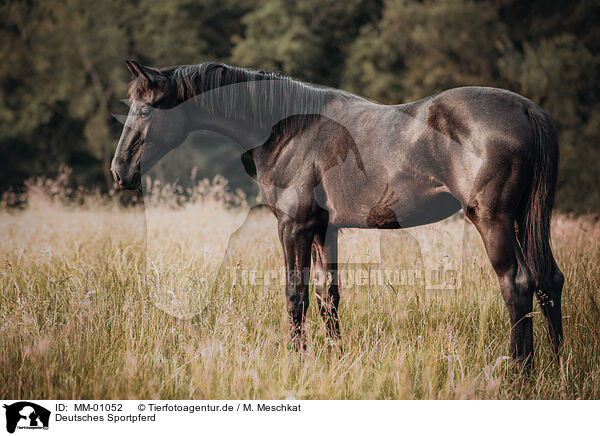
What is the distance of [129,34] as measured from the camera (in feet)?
61.9

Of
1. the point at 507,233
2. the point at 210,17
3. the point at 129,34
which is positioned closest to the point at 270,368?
the point at 507,233

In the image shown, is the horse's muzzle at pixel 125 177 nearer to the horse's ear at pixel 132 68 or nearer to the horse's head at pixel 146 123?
the horse's head at pixel 146 123

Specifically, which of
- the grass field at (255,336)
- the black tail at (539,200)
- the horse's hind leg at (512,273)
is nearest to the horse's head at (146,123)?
the grass field at (255,336)

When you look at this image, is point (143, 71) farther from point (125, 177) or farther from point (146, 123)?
point (125, 177)

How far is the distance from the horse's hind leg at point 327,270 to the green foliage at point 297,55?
11.1m

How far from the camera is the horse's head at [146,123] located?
10.3ft

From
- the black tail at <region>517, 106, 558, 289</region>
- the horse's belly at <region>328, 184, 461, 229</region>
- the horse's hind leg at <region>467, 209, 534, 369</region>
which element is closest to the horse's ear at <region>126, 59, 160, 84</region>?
the horse's belly at <region>328, 184, 461, 229</region>

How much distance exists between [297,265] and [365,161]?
88 cm

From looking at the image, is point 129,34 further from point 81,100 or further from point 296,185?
point 296,185

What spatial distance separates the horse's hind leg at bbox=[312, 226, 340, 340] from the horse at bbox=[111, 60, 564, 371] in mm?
11

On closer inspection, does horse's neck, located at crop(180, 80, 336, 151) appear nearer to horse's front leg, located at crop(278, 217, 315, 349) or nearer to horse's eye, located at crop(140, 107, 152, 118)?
horse's eye, located at crop(140, 107, 152, 118)

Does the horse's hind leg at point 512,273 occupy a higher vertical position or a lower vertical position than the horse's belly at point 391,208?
lower

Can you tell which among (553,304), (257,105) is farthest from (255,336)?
(553,304)
